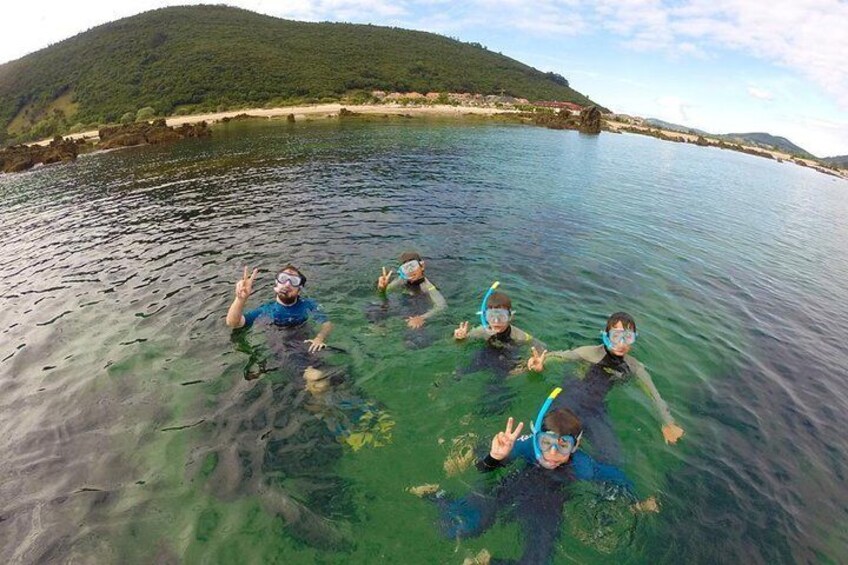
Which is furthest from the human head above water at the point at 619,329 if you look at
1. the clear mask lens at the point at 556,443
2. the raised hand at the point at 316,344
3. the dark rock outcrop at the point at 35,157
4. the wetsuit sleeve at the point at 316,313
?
the dark rock outcrop at the point at 35,157

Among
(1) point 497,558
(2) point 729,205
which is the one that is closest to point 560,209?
(2) point 729,205

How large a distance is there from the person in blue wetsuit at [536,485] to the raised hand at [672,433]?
1.70 metres

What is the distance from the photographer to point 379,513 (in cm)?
667

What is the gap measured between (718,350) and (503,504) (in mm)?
9361

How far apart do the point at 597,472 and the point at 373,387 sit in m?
4.79

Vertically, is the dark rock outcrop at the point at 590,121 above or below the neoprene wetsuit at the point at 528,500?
above

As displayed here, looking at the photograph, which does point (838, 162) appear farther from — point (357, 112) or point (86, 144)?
point (86, 144)

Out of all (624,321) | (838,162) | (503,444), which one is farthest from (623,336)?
(838,162)

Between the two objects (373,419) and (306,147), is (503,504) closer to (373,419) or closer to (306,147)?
(373,419)

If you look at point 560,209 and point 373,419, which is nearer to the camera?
point 373,419

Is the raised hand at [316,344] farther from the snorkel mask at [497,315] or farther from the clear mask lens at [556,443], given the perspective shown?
the clear mask lens at [556,443]

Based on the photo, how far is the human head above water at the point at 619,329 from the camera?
8953mm

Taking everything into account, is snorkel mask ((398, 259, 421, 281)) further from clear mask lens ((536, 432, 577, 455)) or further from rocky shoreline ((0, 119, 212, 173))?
rocky shoreline ((0, 119, 212, 173))

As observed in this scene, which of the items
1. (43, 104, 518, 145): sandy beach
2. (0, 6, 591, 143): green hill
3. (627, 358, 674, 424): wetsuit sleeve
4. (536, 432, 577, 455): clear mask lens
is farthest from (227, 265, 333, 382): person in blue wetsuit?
(0, 6, 591, 143): green hill
